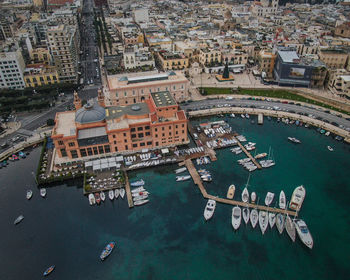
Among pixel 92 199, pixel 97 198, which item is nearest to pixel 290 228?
pixel 97 198

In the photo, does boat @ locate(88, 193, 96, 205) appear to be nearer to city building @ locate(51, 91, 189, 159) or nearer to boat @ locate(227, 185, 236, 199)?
city building @ locate(51, 91, 189, 159)

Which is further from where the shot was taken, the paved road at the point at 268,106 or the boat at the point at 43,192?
the paved road at the point at 268,106

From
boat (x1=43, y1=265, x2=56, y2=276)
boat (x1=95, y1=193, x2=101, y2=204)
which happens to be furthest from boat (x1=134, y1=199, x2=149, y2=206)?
boat (x1=43, y1=265, x2=56, y2=276)

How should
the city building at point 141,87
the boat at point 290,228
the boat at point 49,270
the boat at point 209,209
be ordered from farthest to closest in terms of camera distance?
the city building at point 141,87
the boat at point 209,209
the boat at point 290,228
the boat at point 49,270

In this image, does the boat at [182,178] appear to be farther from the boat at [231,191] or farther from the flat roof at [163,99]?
the flat roof at [163,99]

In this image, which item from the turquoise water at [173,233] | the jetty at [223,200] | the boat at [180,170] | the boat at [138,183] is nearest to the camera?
the turquoise water at [173,233]

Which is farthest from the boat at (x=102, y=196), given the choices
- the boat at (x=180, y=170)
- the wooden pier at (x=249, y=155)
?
the wooden pier at (x=249, y=155)
